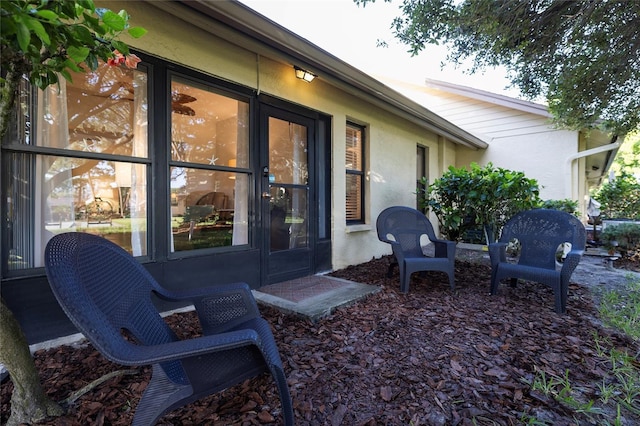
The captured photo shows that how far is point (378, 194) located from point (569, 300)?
2820 mm

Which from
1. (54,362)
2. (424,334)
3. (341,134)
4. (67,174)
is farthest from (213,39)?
(424,334)

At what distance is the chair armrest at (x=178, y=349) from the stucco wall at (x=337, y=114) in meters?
2.43

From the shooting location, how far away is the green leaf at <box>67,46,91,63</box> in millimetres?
1150

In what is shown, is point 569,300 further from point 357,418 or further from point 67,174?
point 67,174

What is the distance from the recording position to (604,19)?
10.7ft

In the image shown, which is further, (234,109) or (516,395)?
(234,109)

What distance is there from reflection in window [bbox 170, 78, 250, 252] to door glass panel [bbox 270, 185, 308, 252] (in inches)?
15.5

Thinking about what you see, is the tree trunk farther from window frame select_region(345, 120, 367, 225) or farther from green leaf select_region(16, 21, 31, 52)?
window frame select_region(345, 120, 367, 225)

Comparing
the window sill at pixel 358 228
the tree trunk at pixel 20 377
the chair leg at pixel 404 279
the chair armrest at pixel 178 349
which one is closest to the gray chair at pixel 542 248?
the chair leg at pixel 404 279

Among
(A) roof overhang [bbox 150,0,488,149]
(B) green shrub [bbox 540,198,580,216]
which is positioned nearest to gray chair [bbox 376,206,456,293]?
(A) roof overhang [bbox 150,0,488,149]

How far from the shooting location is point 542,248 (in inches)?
130

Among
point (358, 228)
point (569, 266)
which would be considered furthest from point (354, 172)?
point (569, 266)

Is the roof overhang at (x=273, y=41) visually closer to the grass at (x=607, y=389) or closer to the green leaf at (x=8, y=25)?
the green leaf at (x=8, y=25)

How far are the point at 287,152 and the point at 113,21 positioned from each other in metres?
2.74
